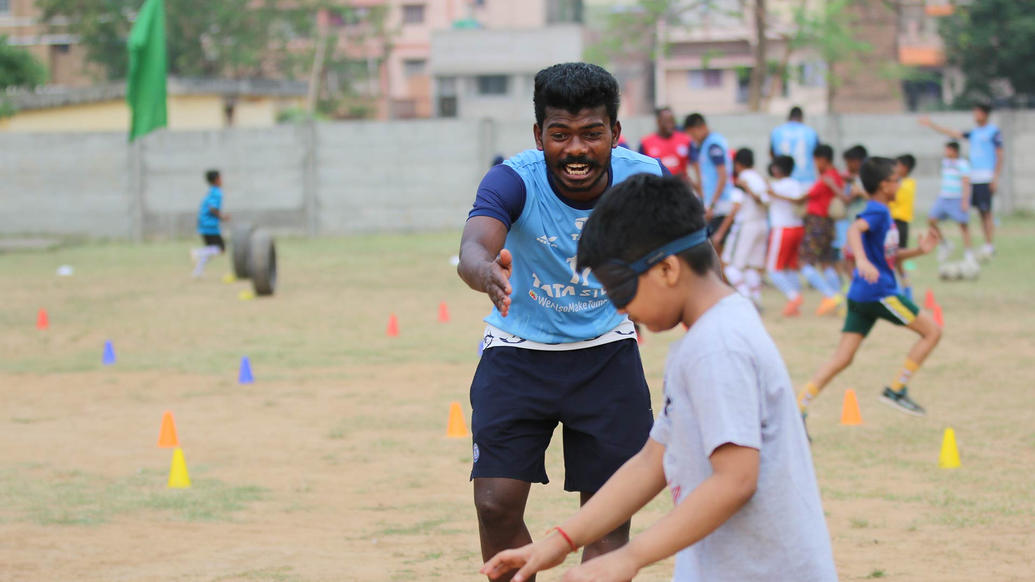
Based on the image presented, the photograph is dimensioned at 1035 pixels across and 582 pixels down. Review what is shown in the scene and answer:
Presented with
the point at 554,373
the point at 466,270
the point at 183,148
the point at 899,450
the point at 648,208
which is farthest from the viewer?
the point at 183,148

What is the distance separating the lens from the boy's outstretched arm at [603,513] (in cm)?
301

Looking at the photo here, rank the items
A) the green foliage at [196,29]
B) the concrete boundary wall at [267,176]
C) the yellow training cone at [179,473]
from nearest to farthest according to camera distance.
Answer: the yellow training cone at [179,473]
the concrete boundary wall at [267,176]
the green foliage at [196,29]

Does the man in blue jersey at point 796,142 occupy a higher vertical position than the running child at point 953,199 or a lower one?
higher

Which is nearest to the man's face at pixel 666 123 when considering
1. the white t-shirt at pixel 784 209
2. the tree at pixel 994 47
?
the white t-shirt at pixel 784 209

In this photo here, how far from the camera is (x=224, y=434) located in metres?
8.79

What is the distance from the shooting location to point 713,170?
603 inches

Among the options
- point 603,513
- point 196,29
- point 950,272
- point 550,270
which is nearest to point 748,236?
point 950,272

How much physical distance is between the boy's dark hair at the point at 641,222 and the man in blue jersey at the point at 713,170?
1201 cm

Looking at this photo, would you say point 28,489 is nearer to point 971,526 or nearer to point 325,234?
point 971,526

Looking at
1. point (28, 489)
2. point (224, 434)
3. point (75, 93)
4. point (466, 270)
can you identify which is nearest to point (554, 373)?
point (466, 270)

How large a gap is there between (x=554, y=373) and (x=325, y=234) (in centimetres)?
2574

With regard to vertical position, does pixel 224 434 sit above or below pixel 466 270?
below

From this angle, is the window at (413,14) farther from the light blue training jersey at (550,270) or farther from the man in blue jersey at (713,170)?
the light blue training jersey at (550,270)

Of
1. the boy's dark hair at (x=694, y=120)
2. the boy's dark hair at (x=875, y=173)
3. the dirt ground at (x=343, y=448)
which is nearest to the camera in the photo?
the dirt ground at (x=343, y=448)
